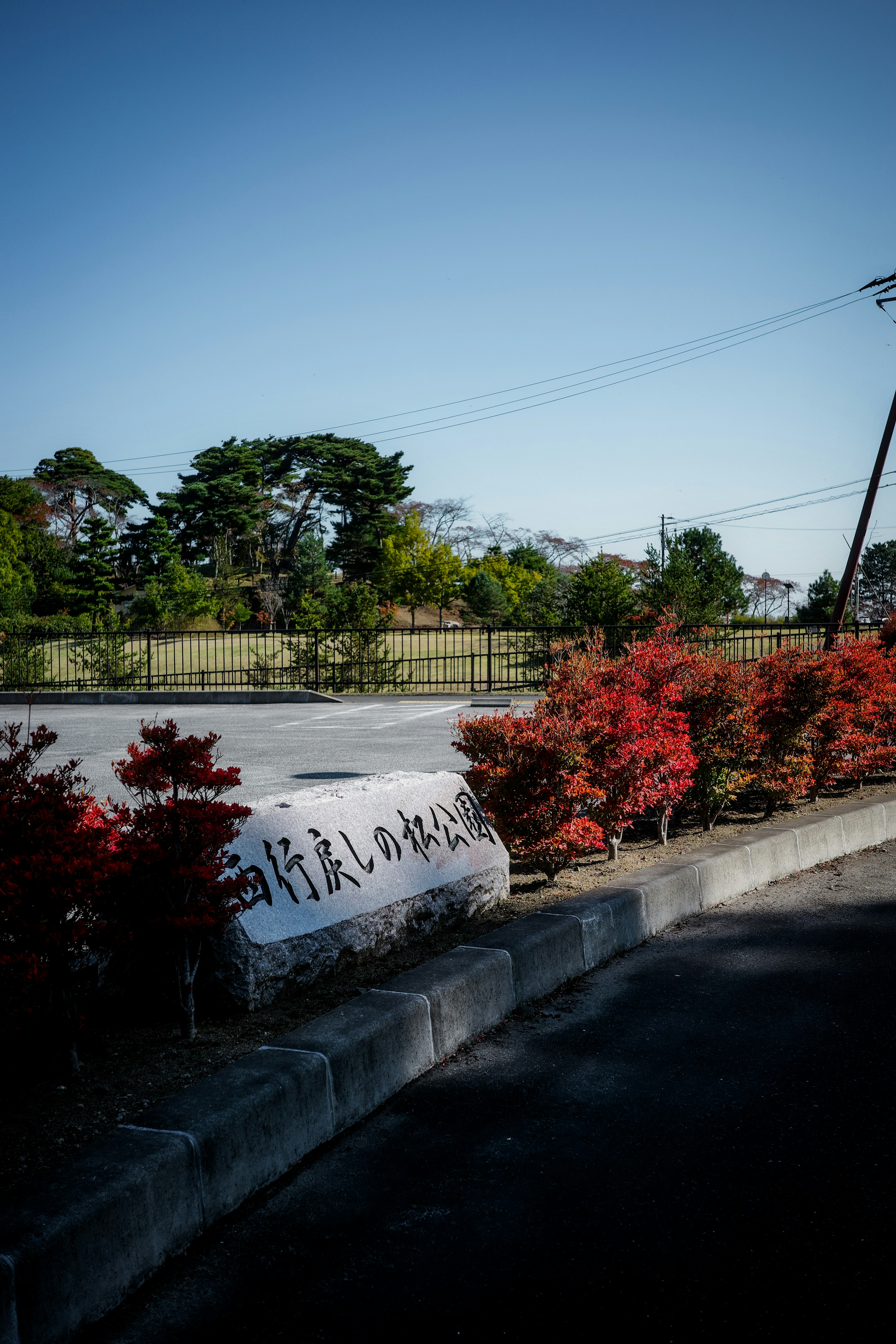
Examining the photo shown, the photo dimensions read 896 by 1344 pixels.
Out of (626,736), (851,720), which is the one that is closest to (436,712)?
(851,720)

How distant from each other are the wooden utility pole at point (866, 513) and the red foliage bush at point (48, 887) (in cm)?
1822

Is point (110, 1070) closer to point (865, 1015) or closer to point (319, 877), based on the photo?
point (319, 877)

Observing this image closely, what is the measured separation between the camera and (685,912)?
5.98m

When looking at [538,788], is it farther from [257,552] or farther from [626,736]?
[257,552]

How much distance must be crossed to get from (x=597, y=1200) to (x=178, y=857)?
5.87 feet

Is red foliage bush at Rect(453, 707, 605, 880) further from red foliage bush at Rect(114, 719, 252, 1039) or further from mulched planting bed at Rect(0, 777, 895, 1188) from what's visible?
red foliage bush at Rect(114, 719, 252, 1039)

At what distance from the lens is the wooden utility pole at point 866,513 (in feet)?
64.3

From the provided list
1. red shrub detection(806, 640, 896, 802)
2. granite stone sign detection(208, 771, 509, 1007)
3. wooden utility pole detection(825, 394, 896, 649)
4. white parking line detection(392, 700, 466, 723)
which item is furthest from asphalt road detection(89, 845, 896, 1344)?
wooden utility pole detection(825, 394, 896, 649)

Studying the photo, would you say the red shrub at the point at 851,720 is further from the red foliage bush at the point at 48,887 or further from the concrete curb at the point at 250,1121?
the red foliage bush at the point at 48,887

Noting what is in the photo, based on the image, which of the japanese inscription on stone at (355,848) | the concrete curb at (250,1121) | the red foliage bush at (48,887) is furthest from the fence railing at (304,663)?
the red foliage bush at (48,887)

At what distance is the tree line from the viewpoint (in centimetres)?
4928

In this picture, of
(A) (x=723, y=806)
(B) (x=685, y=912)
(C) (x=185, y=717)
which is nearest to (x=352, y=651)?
(C) (x=185, y=717)

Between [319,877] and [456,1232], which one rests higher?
[319,877]

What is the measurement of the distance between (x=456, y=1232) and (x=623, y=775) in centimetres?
379
